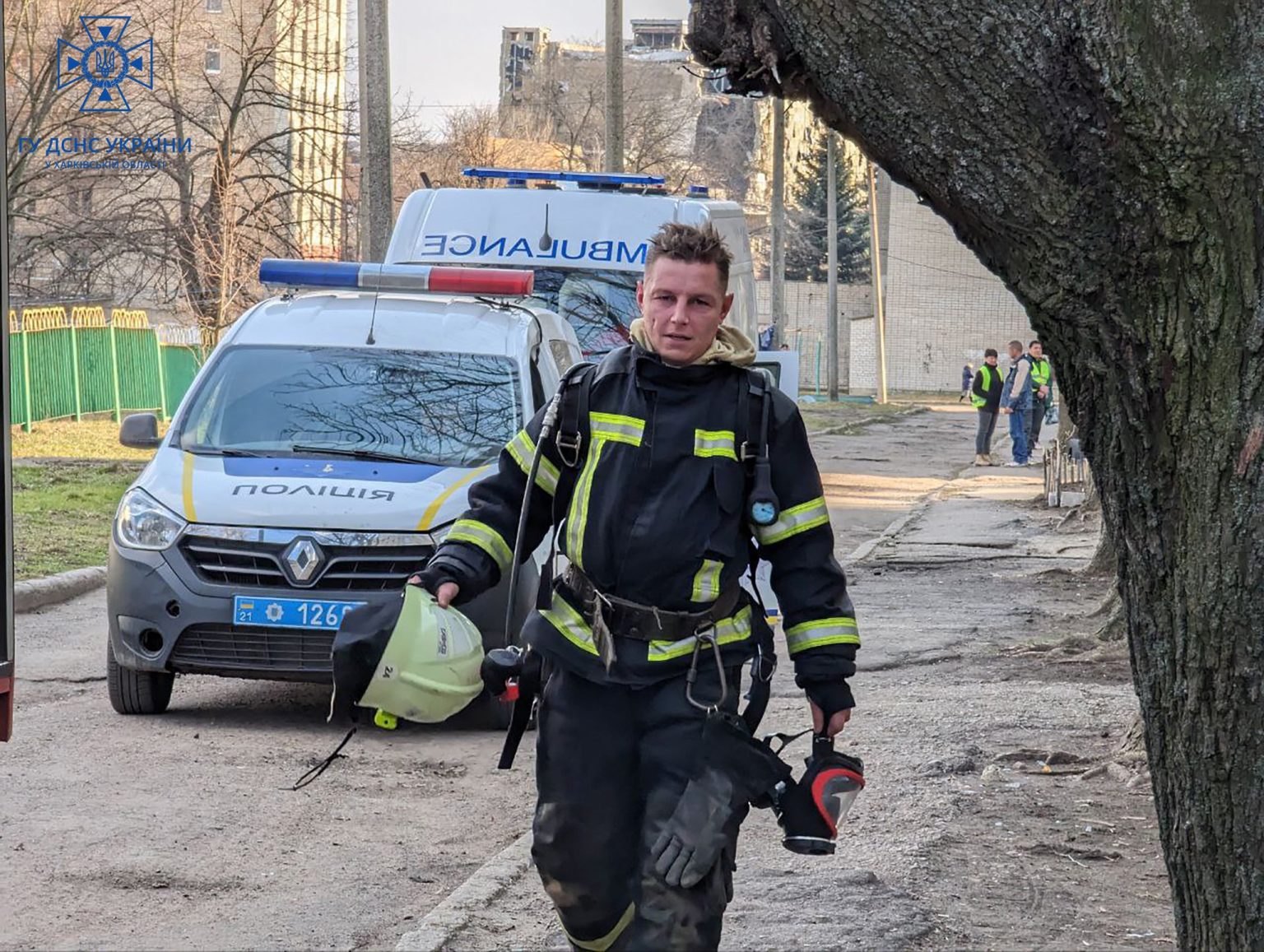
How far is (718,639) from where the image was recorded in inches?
156

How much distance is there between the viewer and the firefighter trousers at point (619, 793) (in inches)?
153

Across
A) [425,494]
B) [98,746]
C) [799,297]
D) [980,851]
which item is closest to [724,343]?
[980,851]

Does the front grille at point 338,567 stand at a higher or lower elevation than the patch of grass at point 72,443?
higher

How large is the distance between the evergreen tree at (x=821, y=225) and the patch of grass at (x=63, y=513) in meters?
57.2

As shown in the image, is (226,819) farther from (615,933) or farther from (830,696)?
(830,696)

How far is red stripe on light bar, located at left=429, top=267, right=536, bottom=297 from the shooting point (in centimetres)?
923

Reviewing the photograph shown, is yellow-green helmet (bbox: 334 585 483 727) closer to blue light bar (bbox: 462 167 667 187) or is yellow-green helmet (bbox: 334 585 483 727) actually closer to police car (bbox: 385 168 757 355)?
police car (bbox: 385 168 757 355)

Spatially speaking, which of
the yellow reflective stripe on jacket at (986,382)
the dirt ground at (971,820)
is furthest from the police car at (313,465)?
the yellow reflective stripe on jacket at (986,382)

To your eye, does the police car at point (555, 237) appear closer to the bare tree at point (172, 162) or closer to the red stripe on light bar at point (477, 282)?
the red stripe on light bar at point (477, 282)

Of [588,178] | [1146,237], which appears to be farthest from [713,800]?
[588,178]

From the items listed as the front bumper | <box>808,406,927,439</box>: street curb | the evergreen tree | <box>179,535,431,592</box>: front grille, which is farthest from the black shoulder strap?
the evergreen tree

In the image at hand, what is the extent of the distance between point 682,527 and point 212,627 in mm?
4477

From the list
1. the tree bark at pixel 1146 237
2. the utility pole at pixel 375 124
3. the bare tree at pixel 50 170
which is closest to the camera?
the tree bark at pixel 1146 237

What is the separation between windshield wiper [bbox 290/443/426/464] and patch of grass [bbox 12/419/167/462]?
13327mm
